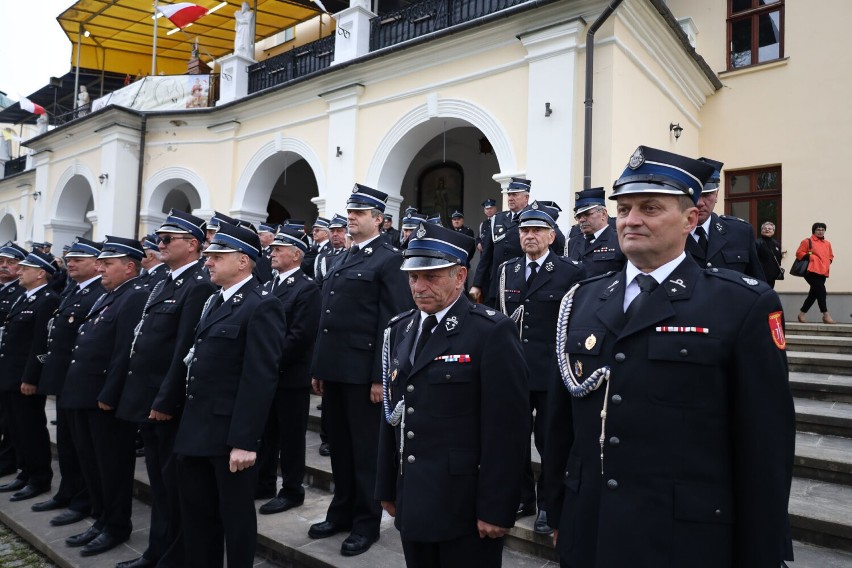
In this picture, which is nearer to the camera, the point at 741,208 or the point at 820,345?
the point at 820,345

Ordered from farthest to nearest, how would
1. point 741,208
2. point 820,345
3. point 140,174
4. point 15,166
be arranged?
point 15,166
point 140,174
point 741,208
point 820,345

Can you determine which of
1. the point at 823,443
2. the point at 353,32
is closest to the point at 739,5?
the point at 353,32

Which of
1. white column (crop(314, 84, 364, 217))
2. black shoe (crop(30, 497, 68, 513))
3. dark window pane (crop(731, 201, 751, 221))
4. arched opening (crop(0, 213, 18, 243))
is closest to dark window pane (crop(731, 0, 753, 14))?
dark window pane (crop(731, 201, 751, 221))

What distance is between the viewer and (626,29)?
29.6 feet

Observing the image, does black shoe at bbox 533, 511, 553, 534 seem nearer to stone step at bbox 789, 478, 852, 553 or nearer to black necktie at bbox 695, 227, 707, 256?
stone step at bbox 789, 478, 852, 553

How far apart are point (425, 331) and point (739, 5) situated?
13738 millimetres

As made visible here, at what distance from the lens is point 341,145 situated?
12.0 meters

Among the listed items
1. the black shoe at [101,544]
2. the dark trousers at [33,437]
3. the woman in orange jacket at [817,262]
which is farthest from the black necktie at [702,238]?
the woman in orange jacket at [817,262]

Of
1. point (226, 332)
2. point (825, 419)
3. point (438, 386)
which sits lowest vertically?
point (825, 419)

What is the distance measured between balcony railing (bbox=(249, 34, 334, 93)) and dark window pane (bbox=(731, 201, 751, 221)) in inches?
362

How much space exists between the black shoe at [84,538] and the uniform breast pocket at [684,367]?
4390mm

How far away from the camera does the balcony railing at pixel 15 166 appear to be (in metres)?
24.4

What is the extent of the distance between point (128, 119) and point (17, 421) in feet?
39.7

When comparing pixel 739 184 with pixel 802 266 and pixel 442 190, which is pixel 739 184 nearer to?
pixel 802 266
